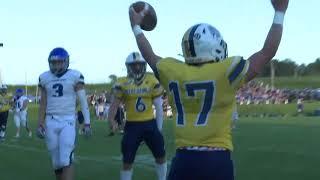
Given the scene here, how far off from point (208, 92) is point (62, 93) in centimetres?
487

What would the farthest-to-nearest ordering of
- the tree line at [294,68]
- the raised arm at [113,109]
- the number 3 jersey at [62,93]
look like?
the tree line at [294,68]
the raised arm at [113,109]
the number 3 jersey at [62,93]

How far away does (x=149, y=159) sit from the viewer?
13594 mm

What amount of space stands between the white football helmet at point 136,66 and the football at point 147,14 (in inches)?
171

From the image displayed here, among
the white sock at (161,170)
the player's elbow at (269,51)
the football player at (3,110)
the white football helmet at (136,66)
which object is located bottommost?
the white sock at (161,170)

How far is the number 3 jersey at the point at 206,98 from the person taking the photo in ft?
14.4

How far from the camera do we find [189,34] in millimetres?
4520

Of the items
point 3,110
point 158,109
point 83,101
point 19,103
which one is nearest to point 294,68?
point 19,103

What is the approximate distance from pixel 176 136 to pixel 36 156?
1120 centimetres

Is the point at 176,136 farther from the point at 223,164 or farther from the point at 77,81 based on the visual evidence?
the point at 77,81

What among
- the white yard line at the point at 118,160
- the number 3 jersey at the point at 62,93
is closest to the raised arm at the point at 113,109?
the number 3 jersey at the point at 62,93

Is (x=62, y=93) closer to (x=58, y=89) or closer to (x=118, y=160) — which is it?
(x=58, y=89)

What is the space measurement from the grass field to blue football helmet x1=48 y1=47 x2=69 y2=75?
261cm

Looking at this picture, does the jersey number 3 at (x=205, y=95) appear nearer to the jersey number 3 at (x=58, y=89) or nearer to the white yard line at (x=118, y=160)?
the jersey number 3 at (x=58, y=89)

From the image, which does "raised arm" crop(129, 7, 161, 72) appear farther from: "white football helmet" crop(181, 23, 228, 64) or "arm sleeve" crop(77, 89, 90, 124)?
"arm sleeve" crop(77, 89, 90, 124)
